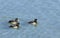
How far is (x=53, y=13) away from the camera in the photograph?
1293cm

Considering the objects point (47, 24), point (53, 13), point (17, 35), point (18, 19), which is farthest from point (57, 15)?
point (17, 35)

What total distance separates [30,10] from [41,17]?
1250 mm

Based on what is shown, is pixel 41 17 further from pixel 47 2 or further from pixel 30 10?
pixel 47 2

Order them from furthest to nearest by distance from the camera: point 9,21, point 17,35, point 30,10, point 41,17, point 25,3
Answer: point 25,3 < point 30,10 < point 41,17 < point 9,21 < point 17,35

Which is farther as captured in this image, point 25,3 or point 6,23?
point 25,3

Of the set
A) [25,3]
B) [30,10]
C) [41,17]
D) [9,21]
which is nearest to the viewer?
[9,21]

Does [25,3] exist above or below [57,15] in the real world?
above

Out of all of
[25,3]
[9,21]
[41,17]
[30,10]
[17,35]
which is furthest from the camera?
[25,3]

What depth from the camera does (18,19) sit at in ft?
38.4

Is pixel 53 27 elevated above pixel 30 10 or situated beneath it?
situated beneath

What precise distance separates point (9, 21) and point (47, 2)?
14.0 feet

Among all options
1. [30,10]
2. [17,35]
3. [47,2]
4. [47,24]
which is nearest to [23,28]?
[17,35]

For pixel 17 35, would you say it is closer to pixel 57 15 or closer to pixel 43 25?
pixel 43 25

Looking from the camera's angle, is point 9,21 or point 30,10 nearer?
point 9,21
